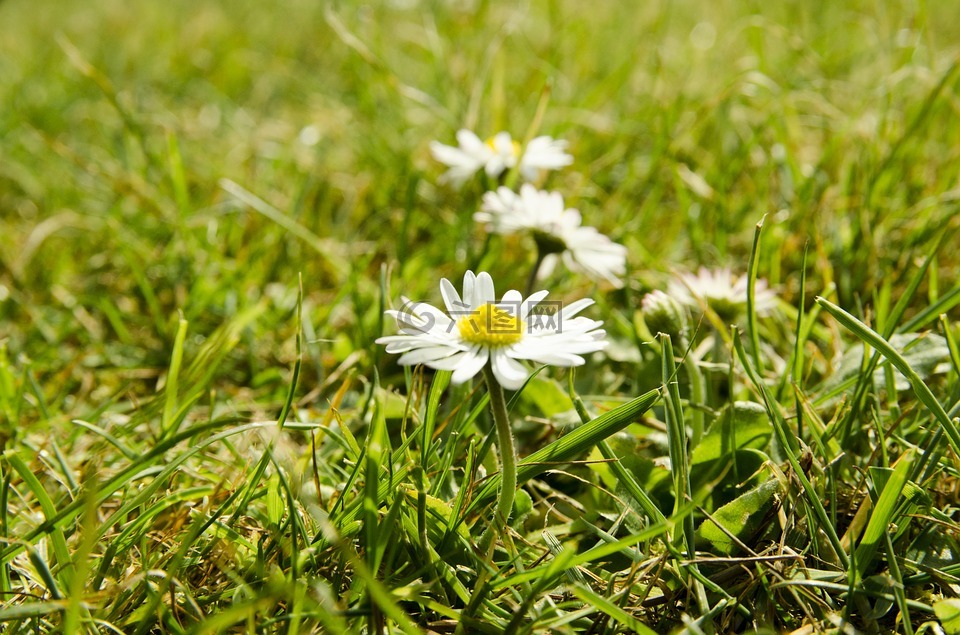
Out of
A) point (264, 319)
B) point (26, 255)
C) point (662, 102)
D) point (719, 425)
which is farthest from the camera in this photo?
point (662, 102)

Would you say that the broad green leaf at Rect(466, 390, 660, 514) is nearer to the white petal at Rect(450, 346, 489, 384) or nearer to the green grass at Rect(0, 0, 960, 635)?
the green grass at Rect(0, 0, 960, 635)

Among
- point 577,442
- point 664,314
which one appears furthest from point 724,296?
point 577,442

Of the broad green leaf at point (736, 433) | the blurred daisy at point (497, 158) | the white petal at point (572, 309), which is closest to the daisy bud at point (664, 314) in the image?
the broad green leaf at point (736, 433)

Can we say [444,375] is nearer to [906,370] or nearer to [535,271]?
[535,271]

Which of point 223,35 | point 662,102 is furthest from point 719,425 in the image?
point 223,35

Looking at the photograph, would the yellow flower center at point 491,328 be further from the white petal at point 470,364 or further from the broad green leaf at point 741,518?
the broad green leaf at point 741,518

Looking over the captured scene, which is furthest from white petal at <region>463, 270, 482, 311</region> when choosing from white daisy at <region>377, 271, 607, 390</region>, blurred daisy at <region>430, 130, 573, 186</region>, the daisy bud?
blurred daisy at <region>430, 130, 573, 186</region>

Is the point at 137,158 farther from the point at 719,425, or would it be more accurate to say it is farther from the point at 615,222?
the point at 719,425
